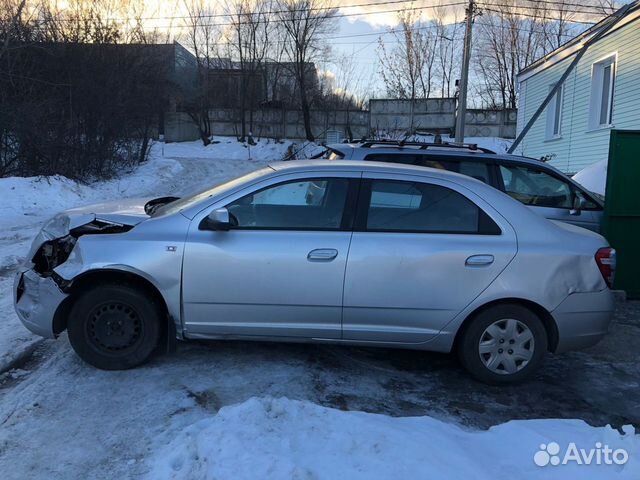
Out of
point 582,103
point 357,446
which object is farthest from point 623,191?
point 582,103

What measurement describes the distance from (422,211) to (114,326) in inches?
99.1

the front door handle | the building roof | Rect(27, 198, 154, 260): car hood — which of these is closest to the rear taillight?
the front door handle

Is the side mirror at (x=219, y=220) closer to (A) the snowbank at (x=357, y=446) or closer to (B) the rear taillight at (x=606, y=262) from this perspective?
(A) the snowbank at (x=357, y=446)

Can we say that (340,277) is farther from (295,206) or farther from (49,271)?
(49,271)

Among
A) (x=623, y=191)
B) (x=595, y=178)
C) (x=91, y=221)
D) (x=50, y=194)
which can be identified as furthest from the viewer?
(x=50, y=194)

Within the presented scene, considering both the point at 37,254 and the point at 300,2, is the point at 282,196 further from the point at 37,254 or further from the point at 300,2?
the point at 300,2

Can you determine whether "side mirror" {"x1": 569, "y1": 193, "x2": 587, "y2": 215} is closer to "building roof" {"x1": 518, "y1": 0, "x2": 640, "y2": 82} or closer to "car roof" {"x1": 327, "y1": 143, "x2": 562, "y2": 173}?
"car roof" {"x1": 327, "y1": 143, "x2": 562, "y2": 173}

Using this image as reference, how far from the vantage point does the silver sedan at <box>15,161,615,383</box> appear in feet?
12.8

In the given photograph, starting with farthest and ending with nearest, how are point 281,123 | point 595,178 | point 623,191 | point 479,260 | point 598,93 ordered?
point 281,123, point 598,93, point 595,178, point 623,191, point 479,260

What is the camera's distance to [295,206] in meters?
4.20

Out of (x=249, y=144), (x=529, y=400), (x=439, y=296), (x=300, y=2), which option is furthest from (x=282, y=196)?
(x=300, y=2)

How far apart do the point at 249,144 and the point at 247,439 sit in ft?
121

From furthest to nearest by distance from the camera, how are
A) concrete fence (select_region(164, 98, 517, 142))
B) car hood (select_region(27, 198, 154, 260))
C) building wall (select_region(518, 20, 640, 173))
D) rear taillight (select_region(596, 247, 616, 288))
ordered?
concrete fence (select_region(164, 98, 517, 142)), building wall (select_region(518, 20, 640, 173)), car hood (select_region(27, 198, 154, 260)), rear taillight (select_region(596, 247, 616, 288))

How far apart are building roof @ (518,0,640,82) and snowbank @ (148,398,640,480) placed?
1269cm
